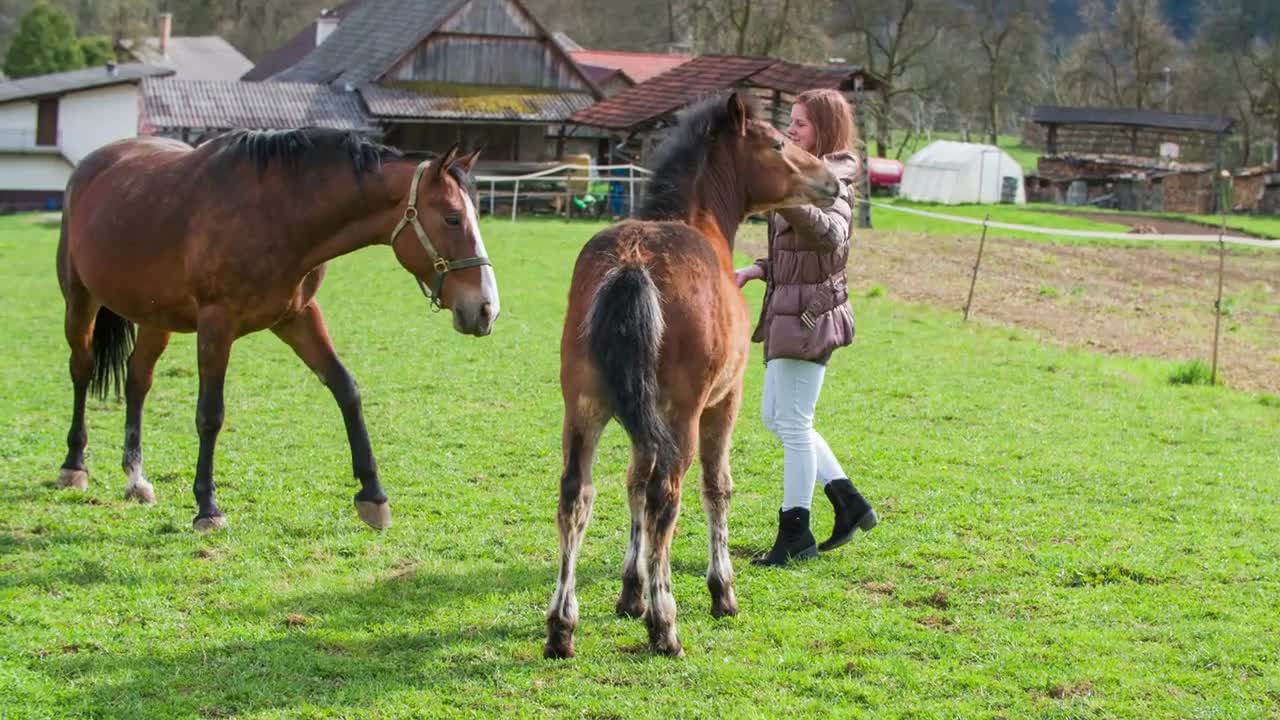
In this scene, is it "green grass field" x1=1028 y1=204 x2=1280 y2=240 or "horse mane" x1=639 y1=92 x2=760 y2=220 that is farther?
"green grass field" x1=1028 y1=204 x2=1280 y2=240

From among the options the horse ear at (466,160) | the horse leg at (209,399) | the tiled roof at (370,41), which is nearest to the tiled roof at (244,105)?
the tiled roof at (370,41)

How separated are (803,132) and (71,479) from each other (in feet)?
15.0

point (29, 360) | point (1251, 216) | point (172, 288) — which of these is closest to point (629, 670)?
point (172, 288)

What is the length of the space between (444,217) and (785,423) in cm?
182

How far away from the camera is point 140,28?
65312 mm

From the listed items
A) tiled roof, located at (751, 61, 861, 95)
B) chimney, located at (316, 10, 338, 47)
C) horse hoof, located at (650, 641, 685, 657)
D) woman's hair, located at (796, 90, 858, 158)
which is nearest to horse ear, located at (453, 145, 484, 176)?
woman's hair, located at (796, 90, 858, 158)

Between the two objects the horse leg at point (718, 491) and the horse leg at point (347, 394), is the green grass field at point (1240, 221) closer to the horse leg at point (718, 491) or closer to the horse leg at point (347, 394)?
the horse leg at point (347, 394)

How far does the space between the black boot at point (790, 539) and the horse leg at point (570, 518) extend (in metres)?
1.54

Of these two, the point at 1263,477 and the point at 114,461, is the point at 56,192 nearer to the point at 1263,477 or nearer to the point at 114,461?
the point at 114,461

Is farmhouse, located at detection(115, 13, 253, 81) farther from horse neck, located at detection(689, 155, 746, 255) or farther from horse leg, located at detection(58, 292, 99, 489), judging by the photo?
horse neck, located at detection(689, 155, 746, 255)

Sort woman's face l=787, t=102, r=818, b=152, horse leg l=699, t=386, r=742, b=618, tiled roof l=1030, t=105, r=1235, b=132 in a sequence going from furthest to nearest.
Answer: tiled roof l=1030, t=105, r=1235, b=132 → woman's face l=787, t=102, r=818, b=152 → horse leg l=699, t=386, r=742, b=618

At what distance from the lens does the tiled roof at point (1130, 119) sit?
56.8 metres

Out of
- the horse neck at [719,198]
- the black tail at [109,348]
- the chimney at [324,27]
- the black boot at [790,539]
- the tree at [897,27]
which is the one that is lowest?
the black boot at [790,539]

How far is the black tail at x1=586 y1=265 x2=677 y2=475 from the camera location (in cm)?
443
